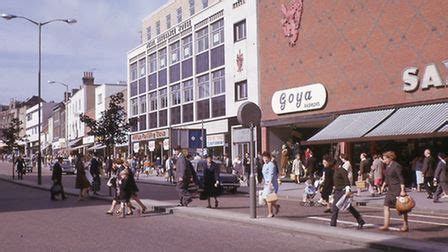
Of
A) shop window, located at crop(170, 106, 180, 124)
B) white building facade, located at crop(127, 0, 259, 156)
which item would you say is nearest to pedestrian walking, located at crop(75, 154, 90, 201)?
white building facade, located at crop(127, 0, 259, 156)

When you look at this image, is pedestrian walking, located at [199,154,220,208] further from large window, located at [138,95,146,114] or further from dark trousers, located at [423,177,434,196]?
large window, located at [138,95,146,114]

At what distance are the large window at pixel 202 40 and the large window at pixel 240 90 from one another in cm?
645

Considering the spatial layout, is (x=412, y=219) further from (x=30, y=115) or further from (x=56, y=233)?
(x=30, y=115)

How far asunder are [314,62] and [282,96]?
3439 mm

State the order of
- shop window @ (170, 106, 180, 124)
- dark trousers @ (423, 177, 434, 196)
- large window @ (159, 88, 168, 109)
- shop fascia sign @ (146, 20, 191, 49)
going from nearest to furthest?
dark trousers @ (423, 177, 434, 196) < shop fascia sign @ (146, 20, 191, 49) < shop window @ (170, 106, 180, 124) < large window @ (159, 88, 168, 109)

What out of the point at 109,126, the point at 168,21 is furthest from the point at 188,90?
the point at 109,126

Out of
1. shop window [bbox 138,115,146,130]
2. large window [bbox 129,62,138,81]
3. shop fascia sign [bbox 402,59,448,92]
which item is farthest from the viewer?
large window [bbox 129,62,138,81]

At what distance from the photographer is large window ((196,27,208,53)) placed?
47750 millimetres

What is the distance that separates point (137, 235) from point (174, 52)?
138ft

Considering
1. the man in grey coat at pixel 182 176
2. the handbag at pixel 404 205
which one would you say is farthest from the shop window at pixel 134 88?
the handbag at pixel 404 205

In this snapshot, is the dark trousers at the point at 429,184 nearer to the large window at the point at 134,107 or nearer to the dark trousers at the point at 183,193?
Answer: the dark trousers at the point at 183,193

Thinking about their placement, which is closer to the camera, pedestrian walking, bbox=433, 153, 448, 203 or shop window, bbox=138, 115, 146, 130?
pedestrian walking, bbox=433, 153, 448, 203

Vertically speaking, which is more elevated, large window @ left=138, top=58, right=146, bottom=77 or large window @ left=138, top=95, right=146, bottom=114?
large window @ left=138, top=58, right=146, bottom=77

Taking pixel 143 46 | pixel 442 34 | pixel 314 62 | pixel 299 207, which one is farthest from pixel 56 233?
pixel 143 46
